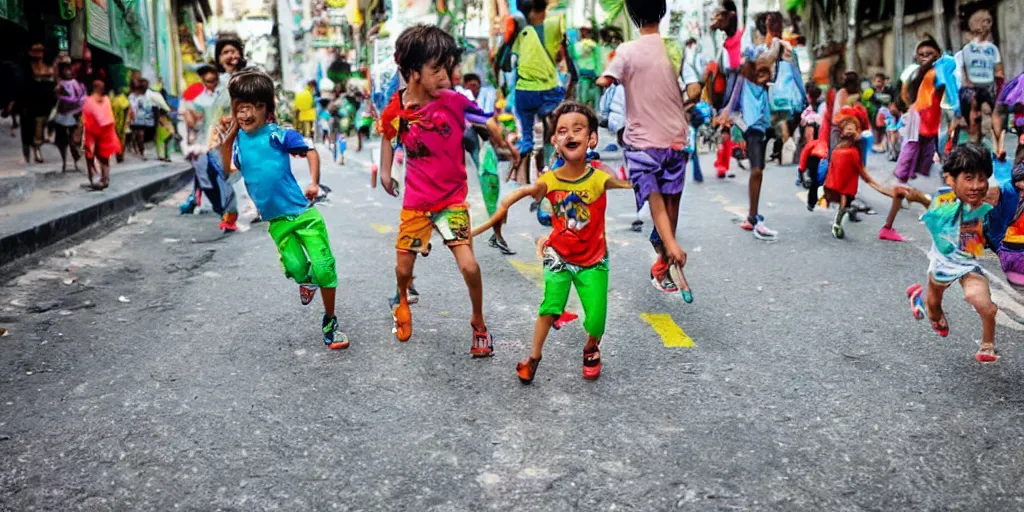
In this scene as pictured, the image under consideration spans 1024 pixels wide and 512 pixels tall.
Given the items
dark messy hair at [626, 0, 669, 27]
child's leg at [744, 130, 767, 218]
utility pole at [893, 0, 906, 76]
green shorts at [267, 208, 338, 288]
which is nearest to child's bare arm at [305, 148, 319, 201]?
green shorts at [267, 208, 338, 288]

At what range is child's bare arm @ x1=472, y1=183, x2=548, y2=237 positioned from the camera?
340 centimetres

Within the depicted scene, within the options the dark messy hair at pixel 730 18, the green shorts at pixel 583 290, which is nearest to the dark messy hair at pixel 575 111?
the green shorts at pixel 583 290

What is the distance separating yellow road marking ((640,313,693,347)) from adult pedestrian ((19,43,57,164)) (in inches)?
467

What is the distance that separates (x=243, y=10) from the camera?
64125 mm

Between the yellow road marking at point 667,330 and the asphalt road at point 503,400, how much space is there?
0.07ft

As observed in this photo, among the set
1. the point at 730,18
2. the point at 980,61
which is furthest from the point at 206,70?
the point at 980,61

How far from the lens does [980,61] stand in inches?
361

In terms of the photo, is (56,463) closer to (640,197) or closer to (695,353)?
(695,353)

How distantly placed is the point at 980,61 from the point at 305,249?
7.72 m

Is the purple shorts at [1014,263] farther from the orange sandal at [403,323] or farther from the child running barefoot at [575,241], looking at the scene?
the orange sandal at [403,323]

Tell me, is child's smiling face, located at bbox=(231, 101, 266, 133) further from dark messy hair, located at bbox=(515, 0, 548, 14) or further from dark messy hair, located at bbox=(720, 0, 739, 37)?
dark messy hair, located at bbox=(515, 0, 548, 14)

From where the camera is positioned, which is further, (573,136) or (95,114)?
(95,114)

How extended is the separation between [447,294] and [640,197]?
1.25 m

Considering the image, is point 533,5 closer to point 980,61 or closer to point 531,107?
point 531,107
